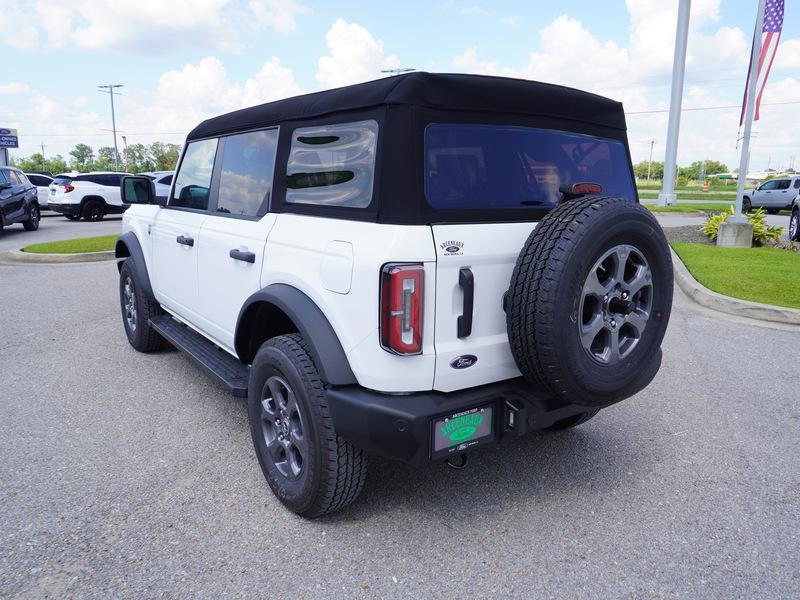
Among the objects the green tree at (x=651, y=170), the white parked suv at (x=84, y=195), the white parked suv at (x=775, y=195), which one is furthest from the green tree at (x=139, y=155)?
the white parked suv at (x=775, y=195)

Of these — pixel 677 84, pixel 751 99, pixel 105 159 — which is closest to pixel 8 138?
pixel 677 84

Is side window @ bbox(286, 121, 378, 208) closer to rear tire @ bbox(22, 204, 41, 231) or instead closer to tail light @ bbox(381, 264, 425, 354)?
tail light @ bbox(381, 264, 425, 354)

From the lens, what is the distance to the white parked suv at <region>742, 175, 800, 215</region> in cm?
2434

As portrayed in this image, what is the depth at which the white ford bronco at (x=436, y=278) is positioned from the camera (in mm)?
2305

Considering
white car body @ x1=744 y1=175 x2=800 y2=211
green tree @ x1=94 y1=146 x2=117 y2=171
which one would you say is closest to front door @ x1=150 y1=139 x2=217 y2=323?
white car body @ x1=744 y1=175 x2=800 y2=211

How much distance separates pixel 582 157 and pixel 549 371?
4.20 feet

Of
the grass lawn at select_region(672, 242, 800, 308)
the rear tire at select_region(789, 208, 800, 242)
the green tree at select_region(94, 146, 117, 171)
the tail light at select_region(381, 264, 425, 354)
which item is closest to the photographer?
the tail light at select_region(381, 264, 425, 354)

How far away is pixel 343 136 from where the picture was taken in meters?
2.67

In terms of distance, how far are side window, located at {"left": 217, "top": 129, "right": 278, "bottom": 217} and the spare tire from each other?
5.20 feet

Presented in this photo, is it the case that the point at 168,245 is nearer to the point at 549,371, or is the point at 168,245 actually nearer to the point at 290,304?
the point at 290,304

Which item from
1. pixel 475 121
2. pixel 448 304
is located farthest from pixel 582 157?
pixel 448 304

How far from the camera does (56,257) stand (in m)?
10.5

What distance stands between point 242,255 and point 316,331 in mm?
870

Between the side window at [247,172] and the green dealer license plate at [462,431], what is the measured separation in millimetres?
1591
